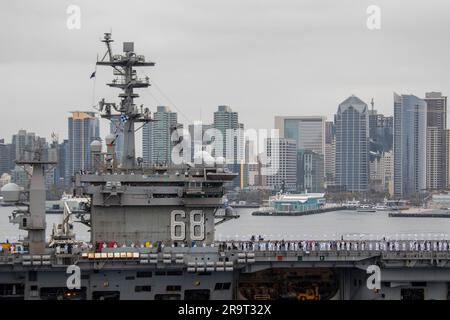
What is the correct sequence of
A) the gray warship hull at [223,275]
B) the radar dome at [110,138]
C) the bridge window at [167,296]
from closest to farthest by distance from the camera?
the gray warship hull at [223,275] → the bridge window at [167,296] → the radar dome at [110,138]

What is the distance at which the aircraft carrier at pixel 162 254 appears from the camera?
112ft

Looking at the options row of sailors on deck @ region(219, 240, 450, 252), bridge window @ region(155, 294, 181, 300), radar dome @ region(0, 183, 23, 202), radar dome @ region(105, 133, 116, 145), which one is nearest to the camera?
bridge window @ region(155, 294, 181, 300)

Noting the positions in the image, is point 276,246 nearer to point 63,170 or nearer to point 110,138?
point 110,138

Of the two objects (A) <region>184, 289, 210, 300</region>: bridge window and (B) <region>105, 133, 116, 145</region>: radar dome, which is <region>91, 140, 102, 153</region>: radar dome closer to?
(B) <region>105, 133, 116, 145</region>: radar dome

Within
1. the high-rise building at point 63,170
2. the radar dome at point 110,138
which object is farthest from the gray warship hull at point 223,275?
the high-rise building at point 63,170

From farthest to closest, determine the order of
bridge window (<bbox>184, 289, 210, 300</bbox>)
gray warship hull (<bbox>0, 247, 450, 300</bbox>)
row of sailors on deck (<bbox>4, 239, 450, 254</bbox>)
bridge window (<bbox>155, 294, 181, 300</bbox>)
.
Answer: row of sailors on deck (<bbox>4, 239, 450, 254</bbox>) < bridge window (<bbox>184, 289, 210, 300</bbox>) < bridge window (<bbox>155, 294, 181, 300</bbox>) < gray warship hull (<bbox>0, 247, 450, 300</bbox>)

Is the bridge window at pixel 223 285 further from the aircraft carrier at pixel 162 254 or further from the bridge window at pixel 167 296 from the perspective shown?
the bridge window at pixel 167 296

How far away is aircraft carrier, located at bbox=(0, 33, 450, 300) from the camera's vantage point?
34031 millimetres

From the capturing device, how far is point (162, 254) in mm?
33938

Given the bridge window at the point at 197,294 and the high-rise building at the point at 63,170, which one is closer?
the bridge window at the point at 197,294

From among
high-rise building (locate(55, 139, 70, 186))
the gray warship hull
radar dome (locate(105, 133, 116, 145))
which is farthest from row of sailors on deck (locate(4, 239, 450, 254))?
high-rise building (locate(55, 139, 70, 186))

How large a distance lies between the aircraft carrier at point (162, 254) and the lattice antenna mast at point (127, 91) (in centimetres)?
4

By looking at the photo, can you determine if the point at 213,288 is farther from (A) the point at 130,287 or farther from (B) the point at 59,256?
(B) the point at 59,256

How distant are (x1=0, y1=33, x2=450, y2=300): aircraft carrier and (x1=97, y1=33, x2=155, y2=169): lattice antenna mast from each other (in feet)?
0.12
